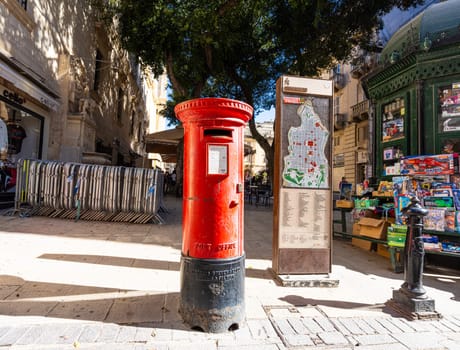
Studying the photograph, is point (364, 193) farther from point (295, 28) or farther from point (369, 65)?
point (369, 65)

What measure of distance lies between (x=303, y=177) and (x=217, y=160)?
5.41ft

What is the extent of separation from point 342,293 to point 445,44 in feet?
15.7

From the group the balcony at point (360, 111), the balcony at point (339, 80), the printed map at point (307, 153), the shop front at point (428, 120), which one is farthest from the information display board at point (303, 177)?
the balcony at point (339, 80)

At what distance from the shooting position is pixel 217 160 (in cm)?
269

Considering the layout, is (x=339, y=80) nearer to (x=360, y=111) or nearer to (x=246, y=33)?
(x=360, y=111)

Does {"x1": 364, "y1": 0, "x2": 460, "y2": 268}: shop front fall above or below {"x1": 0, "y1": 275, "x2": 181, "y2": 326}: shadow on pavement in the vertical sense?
above

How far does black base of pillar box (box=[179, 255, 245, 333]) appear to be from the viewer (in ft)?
8.54

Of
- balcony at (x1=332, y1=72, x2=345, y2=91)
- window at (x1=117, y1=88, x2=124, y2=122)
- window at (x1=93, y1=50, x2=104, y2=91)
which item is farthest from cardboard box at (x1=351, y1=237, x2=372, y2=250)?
balcony at (x1=332, y1=72, x2=345, y2=91)

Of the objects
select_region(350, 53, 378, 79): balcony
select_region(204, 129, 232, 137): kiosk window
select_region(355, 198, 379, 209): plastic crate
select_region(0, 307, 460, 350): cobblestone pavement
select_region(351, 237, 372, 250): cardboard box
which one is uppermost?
select_region(350, 53, 378, 79): balcony

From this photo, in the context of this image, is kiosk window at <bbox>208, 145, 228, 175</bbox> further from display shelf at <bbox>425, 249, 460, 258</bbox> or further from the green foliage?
the green foliage

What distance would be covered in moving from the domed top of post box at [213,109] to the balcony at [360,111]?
2109 centimetres

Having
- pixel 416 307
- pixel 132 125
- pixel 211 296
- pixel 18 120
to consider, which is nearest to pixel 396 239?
pixel 416 307

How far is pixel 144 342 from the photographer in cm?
237

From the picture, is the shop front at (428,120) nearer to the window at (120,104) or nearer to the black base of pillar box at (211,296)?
the black base of pillar box at (211,296)
